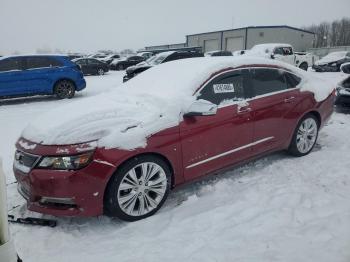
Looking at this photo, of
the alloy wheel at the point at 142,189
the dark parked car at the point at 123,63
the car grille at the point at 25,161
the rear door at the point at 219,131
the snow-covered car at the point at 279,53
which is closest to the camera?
the car grille at the point at 25,161

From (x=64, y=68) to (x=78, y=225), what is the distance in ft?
29.4

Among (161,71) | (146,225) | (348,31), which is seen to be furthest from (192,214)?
(348,31)

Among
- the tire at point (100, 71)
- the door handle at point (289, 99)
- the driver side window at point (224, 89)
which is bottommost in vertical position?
the tire at point (100, 71)

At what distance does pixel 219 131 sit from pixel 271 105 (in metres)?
0.99

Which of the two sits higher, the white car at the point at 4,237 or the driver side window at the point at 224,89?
the driver side window at the point at 224,89

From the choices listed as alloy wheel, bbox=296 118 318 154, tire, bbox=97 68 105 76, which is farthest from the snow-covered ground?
tire, bbox=97 68 105 76

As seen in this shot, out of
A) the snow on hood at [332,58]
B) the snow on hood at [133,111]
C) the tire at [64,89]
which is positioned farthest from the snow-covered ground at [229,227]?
the snow on hood at [332,58]

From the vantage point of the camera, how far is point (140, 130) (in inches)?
131

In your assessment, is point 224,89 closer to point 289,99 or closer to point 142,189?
point 289,99

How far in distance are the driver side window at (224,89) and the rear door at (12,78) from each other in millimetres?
8605

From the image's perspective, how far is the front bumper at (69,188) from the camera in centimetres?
304

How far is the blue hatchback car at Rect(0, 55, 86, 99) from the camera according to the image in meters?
10.5

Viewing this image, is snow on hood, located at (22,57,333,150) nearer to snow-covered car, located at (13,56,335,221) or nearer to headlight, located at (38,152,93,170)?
snow-covered car, located at (13,56,335,221)

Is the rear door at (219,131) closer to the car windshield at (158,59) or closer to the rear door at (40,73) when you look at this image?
the rear door at (40,73)
